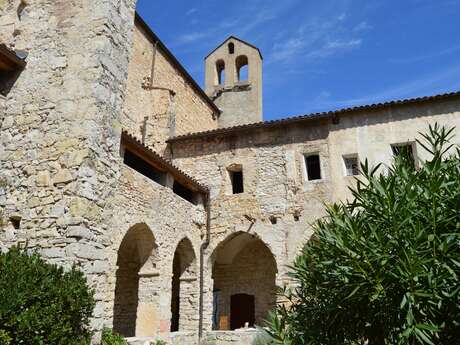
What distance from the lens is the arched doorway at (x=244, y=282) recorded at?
49.7 ft

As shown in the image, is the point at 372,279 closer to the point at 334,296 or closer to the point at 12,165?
the point at 334,296

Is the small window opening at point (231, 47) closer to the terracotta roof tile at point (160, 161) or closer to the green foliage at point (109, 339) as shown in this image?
the terracotta roof tile at point (160, 161)

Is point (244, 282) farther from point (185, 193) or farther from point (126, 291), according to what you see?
point (126, 291)

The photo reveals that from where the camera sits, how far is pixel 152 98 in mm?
15328

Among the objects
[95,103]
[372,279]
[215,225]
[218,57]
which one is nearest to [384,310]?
→ [372,279]

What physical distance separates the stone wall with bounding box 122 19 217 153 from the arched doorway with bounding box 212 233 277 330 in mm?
4693

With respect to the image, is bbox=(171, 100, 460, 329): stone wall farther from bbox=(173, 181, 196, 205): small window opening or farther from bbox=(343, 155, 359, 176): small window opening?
bbox=(173, 181, 196, 205): small window opening

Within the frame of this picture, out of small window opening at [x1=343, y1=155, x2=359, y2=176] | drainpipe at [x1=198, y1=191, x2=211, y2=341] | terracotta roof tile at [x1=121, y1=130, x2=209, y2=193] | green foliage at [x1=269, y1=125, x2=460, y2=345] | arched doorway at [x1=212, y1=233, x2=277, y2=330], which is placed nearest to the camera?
green foliage at [x1=269, y1=125, x2=460, y2=345]

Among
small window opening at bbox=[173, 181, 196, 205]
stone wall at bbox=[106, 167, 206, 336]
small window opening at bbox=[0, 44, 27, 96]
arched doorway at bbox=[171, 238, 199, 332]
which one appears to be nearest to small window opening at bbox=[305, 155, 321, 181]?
small window opening at bbox=[173, 181, 196, 205]

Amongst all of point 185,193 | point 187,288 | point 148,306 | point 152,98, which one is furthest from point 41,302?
point 152,98

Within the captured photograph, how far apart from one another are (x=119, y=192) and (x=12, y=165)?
3.08 meters

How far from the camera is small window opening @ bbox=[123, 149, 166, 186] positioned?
11.7 metres

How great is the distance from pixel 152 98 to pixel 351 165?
24.2 feet

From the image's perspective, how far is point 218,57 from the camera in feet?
72.5
